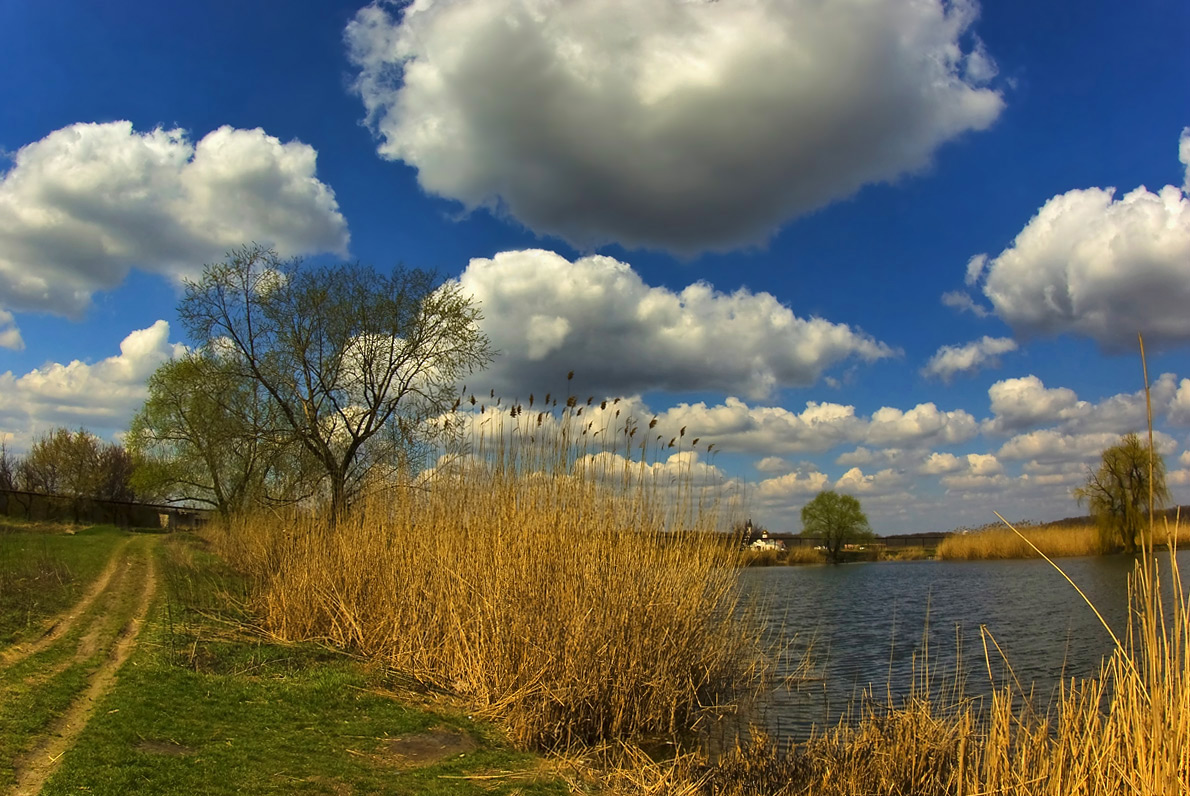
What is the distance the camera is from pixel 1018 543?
141ft

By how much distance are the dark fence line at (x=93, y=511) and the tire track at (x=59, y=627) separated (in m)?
25.7

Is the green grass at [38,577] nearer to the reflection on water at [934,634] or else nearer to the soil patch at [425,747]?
the soil patch at [425,747]

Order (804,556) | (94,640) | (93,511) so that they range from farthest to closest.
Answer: (804,556), (93,511), (94,640)

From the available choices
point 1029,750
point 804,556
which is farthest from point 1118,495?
point 1029,750

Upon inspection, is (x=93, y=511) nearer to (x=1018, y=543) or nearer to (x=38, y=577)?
(x=38, y=577)

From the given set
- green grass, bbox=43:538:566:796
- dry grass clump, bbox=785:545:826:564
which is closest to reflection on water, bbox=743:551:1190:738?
green grass, bbox=43:538:566:796

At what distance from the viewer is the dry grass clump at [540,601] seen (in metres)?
7.25

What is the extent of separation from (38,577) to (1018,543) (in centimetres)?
4489

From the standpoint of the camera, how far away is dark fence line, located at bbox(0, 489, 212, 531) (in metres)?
40.5

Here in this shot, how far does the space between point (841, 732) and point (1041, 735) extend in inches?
80.8

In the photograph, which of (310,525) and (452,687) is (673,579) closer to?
(452,687)

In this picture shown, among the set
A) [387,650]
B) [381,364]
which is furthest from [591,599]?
[381,364]

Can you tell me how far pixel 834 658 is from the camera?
13102 millimetres

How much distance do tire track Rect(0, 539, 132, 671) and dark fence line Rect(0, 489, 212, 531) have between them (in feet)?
84.2
